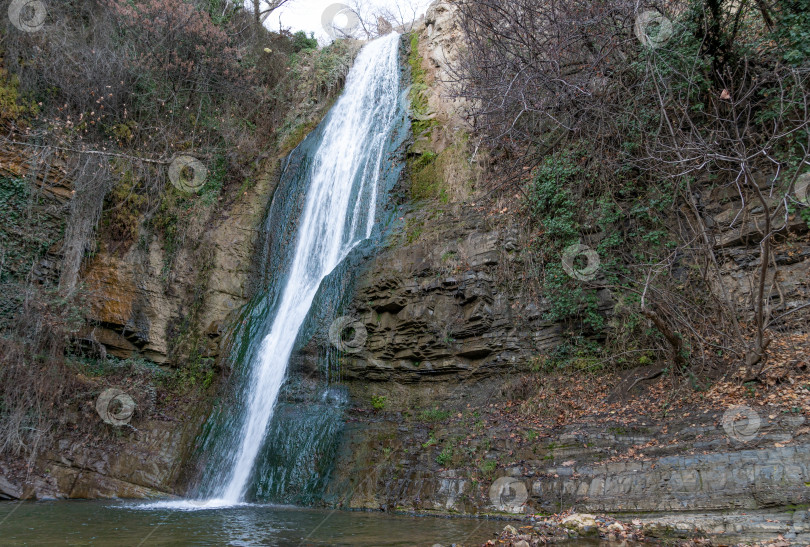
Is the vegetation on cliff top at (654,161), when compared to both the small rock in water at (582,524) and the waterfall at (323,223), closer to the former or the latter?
the small rock in water at (582,524)

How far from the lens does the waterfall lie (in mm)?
8977

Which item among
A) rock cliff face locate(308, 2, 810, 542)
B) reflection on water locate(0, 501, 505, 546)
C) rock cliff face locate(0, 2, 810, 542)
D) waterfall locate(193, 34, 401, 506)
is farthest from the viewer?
waterfall locate(193, 34, 401, 506)

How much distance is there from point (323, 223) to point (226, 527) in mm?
7374

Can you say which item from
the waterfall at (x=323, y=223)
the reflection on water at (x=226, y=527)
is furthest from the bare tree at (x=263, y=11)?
the reflection on water at (x=226, y=527)

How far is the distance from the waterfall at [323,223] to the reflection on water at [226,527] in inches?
65.9

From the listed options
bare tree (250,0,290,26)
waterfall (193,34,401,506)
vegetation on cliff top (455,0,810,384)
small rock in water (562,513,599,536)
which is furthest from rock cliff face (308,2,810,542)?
bare tree (250,0,290,26)

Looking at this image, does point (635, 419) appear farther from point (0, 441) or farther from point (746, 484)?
point (0, 441)

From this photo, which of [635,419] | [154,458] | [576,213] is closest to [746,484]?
[635,419]

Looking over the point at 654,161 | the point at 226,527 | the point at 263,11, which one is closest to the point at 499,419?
the point at 226,527

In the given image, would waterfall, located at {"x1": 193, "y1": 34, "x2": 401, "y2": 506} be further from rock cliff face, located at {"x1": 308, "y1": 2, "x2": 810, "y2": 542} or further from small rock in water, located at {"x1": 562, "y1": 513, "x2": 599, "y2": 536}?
small rock in water, located at {"x1": 562, "y1": 513, "x2": 599, "y2": 536}

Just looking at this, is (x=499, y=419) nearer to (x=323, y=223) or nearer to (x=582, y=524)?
(x=582, y=524)

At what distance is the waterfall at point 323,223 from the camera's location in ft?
29.5

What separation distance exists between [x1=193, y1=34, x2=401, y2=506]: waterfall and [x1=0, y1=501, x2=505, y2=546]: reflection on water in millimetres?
1675

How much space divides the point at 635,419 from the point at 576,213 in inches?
146
